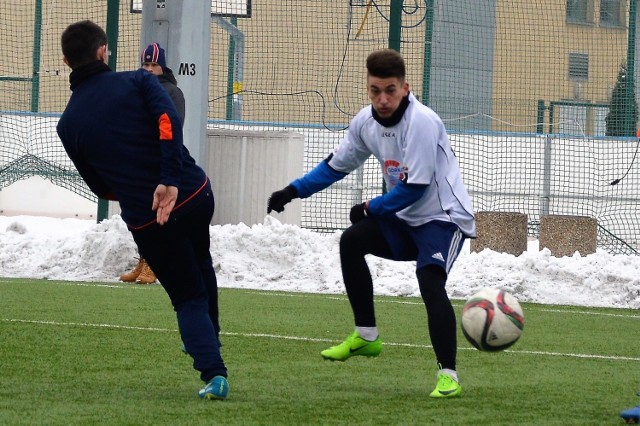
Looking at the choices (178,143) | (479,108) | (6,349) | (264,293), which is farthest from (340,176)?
(479,108)

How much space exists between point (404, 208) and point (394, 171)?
0.21m

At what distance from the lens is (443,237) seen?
6.16 m

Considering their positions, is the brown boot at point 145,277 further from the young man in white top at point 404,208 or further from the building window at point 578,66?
the building window at point 578,66

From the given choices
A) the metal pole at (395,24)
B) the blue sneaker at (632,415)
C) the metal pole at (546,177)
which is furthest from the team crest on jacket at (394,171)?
the metal pole at (546,177)

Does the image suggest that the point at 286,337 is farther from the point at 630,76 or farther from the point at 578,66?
the point at 578,66

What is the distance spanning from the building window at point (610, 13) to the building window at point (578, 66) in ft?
2.81

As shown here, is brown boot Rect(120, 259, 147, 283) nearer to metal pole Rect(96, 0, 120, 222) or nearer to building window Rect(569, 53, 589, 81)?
metal pole Rect(96, 0, 120, 222)

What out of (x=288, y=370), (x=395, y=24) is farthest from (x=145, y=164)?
(x=395, y=24)

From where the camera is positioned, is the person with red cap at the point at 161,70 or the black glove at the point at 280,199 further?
the person with red cap at the point at 161,70

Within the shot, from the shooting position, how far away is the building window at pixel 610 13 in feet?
53.1

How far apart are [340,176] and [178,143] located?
1405 millimetres

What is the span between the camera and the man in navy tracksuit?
5.50m

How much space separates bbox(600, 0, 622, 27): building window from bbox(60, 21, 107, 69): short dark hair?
11595 millimetres

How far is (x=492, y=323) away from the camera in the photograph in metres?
5.90
